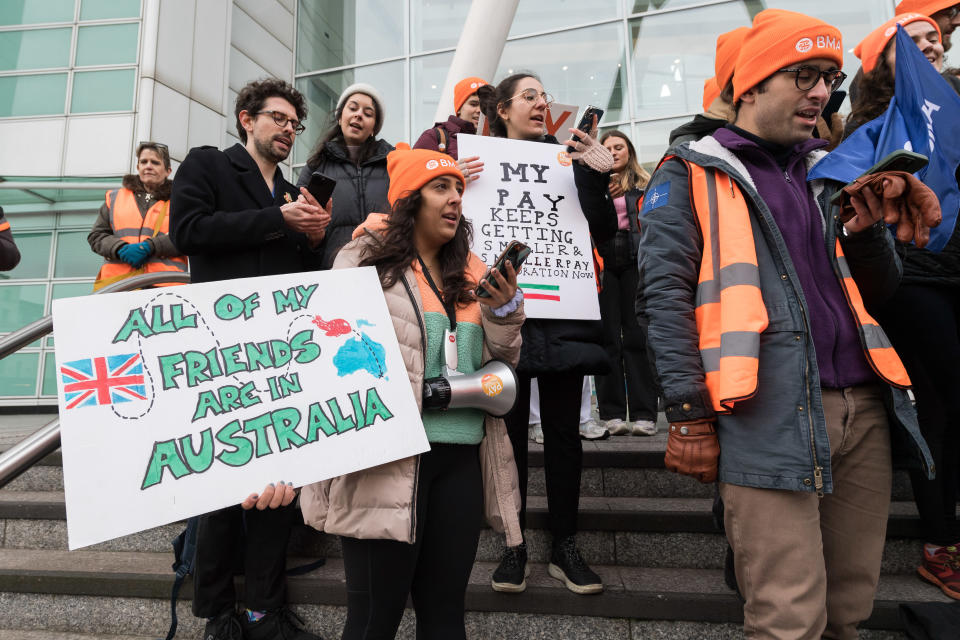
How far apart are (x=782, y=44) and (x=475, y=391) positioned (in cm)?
135

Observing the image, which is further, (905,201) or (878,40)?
(878,40)

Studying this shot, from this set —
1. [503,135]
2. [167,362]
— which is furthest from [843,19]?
[167,362]

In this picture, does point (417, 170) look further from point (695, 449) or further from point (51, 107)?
point (51, 107)

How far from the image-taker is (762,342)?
5.18 ft

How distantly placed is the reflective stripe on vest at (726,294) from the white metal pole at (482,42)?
Answer: 4924 mm

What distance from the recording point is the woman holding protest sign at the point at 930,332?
7.39 ft

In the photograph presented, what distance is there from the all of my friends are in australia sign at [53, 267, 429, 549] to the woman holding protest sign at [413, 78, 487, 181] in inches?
35.5

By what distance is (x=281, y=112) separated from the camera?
8.55ft

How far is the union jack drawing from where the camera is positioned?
1.45 m

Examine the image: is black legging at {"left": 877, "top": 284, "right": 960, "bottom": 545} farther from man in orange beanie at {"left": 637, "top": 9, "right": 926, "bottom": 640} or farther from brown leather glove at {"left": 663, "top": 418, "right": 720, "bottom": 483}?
brown leather glove at {"left": 663, "top": 418, "right": 720, "bottom": 483}

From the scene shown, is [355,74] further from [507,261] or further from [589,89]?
[507,261]

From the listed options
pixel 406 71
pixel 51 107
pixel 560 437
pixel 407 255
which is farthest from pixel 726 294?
pixel 51 107

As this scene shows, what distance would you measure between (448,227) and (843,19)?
8528 millimetres

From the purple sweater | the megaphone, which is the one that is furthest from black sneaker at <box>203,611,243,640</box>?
the purple sweater
